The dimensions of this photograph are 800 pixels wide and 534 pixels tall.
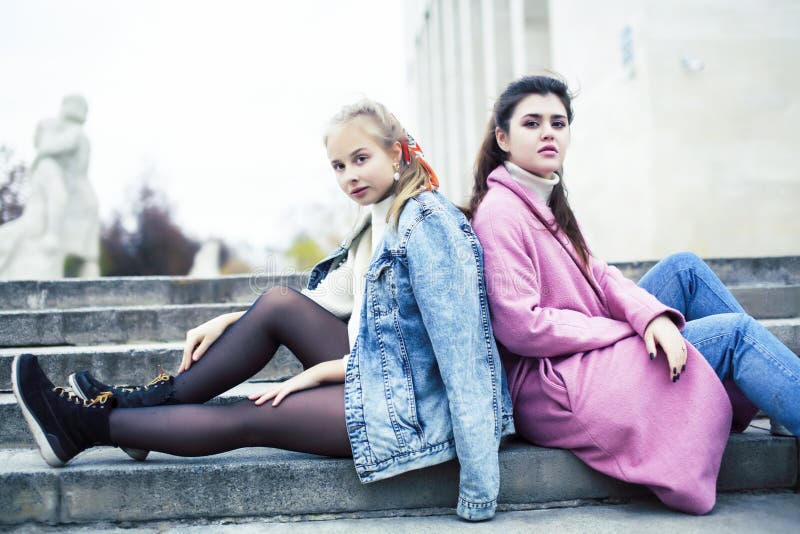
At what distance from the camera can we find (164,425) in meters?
1.95

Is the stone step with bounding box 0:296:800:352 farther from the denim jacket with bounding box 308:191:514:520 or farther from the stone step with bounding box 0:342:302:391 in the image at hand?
the denim jacket with bounding box 308:191:514:520

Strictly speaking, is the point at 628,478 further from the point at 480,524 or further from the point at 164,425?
the point at 164,425

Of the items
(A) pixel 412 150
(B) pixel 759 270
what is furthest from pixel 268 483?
(B) pixel 759 270

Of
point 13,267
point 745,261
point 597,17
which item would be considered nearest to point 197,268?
point 13,267

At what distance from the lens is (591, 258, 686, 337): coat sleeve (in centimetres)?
194

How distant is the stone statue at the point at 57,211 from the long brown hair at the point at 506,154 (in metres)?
6.95

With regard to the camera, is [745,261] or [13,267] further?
[13,267]

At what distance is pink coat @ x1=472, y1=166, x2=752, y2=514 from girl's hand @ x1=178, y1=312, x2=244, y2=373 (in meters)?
0.96

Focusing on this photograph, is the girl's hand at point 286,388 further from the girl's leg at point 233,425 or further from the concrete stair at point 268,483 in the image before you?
the concrete stair at point 268,483

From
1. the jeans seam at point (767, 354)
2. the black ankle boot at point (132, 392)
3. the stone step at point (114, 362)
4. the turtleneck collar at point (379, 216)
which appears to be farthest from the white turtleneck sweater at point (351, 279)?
the jeans seam at point (767, 354)

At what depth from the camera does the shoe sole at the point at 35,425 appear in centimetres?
190

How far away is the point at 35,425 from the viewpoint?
191cm

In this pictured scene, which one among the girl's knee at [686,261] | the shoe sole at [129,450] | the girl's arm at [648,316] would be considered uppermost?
the girl's knee at [686,261]

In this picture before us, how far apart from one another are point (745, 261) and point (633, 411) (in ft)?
9.07
